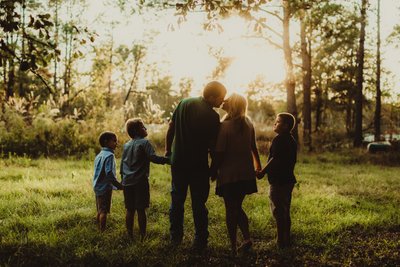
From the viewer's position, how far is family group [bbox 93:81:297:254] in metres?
4.35

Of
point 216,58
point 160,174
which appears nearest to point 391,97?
point 216,58

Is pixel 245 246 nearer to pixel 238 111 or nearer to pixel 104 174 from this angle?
pixel 238 111

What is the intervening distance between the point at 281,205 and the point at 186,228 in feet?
5.39

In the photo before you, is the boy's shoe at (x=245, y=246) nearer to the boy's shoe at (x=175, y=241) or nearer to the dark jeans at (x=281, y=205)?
the dark jeans at (x=281, y=205)

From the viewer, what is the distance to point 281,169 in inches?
179

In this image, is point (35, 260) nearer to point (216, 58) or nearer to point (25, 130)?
point (25, 130)

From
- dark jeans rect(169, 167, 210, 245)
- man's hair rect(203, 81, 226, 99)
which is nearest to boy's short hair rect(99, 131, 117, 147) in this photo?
dark jeans rect(169, 167, 210, 245)

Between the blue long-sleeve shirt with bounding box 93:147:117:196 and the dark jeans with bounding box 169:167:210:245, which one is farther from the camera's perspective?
the blue long-sleeve shirt with bounding box 93:147:117:196

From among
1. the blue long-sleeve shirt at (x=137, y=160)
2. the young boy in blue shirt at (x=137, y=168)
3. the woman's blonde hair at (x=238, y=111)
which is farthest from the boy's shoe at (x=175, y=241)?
the woman's blonde hair at (x=238, y=111)

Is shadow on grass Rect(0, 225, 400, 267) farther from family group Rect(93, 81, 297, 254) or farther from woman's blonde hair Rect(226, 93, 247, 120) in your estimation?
woman's blonde hair Rect(226, 93, 247, 120)

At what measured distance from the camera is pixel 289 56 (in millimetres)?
16062

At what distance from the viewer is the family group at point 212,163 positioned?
4.35m

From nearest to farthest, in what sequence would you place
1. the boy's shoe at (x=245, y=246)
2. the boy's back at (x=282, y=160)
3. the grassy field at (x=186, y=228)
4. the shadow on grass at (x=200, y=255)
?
the shadow on grass at (x=200, y=255), the grassy field at (x=186, y=228), the boy's shoe at (x=245, y=246), the boy's back at (x=282, y=160)

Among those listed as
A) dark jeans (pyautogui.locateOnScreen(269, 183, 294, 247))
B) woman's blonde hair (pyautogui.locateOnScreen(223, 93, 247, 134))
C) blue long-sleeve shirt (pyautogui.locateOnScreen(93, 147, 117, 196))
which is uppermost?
woman's blonde hair (pyautogui.locateOnScreen(223, 93, 247, 134))
